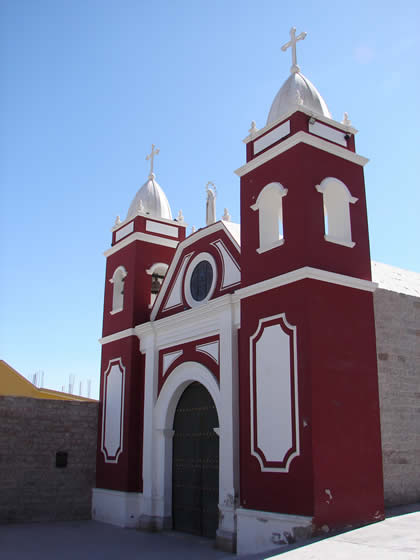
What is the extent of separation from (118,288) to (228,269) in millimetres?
4732

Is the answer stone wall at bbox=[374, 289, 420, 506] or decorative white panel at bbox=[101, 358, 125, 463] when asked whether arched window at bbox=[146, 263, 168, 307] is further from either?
stone wall at bbox=[374, 289, 420, 506]

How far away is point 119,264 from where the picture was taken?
1530cm

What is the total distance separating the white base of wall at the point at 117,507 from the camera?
12.8 meters

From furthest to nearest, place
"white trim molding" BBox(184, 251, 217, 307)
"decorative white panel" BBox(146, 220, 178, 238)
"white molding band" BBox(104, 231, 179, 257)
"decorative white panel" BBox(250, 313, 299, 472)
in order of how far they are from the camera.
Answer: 1. "decorative white panel" BBox(146, 220, 178, 238)
2. "white molding band" BBox(104, 231, 179, 257)
3. "white trim molding" BBox(184, 251, 217, 307)
4. "decorative white panel" BBox(250, 313, 299, 472)

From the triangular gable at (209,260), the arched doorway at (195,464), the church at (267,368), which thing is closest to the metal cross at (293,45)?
the church at (267,368)

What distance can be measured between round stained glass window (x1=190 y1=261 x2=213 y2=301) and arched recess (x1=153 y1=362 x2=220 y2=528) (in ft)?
4.89

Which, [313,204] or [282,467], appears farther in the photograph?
[313,204]

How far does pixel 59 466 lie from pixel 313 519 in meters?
7.75

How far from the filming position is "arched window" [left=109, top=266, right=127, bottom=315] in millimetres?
15180

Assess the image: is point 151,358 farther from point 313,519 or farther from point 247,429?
point 313,519

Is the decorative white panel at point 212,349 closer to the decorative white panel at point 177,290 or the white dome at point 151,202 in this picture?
the decorative white panel at point 177,290

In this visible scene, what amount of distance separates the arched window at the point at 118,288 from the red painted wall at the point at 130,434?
1175 millimetres

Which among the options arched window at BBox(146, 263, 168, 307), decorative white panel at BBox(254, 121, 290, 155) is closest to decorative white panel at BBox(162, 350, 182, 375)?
arched window at BBox(146, 263, 168, 307)

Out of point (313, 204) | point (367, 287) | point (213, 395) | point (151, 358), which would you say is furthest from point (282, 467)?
point (151, 358)
